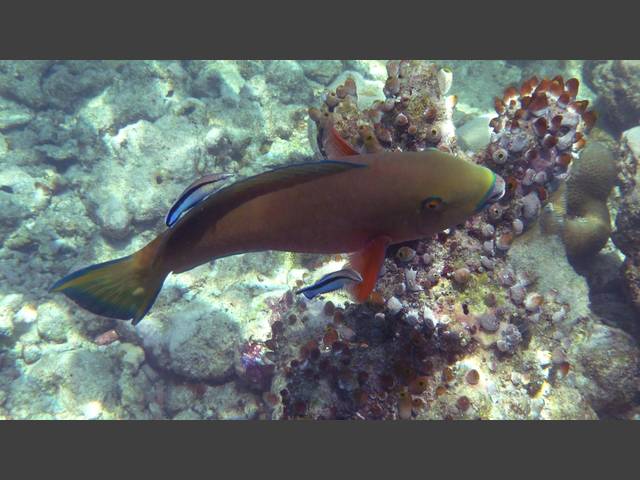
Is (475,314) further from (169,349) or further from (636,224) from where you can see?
(169,349)

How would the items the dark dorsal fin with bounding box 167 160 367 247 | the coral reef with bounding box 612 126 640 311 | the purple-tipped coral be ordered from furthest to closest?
1. the coral reef with bounding box 612 126 640 311
2. the purple-tipped coral
3. the dark dorsal fin with bounding box 167 160 367 247

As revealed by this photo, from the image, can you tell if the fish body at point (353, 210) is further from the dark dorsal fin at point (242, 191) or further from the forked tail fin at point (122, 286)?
the forked tail fin at point (122, 286)

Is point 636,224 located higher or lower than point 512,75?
lower

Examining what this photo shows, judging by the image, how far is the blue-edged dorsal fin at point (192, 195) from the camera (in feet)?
7.33

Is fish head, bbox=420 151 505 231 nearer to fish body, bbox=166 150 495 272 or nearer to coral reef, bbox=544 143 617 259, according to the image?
fish body, bbox=166 150 495 272

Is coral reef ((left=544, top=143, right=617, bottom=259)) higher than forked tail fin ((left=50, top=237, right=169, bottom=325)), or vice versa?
coral reef ((left=544, top=143, right=617, bottom=259))

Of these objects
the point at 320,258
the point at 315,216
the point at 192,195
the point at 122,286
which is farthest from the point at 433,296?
the point at 320,258

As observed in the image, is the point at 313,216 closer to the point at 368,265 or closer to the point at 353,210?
the point at 353,210

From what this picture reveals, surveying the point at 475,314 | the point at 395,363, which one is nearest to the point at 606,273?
the point at 475,314

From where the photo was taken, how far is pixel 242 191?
2385mm

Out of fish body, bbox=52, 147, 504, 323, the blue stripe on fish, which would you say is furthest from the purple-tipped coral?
the blue stripe on fish

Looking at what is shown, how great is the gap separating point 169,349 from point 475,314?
15.3 feet

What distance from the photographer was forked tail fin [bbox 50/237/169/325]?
2.58 metres

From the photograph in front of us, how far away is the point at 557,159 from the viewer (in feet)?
13.3
